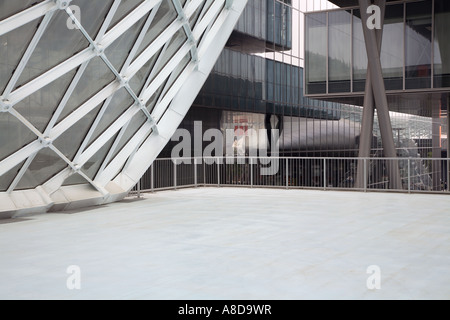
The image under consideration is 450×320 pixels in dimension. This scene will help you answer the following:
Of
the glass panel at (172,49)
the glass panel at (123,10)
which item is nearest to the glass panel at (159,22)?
the glass panel at (172,49)

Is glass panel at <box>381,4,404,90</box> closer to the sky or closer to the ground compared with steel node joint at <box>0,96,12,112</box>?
closer to the sky

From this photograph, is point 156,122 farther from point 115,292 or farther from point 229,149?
point 229,149

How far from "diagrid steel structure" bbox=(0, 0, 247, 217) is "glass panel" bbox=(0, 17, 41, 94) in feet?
0.09

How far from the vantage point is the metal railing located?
25.0 metres

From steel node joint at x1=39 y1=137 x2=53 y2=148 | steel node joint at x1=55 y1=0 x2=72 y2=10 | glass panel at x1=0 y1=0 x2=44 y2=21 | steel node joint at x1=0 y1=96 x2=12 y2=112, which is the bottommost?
steel node joint at x1=39 y1=137 x2=53 y2=148

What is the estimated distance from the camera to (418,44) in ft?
96.8

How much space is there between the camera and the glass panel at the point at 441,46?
28.8m

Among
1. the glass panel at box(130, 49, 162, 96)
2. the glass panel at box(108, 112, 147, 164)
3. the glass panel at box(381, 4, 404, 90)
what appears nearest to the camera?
the glass panel at box(130, 49, 162, 96)

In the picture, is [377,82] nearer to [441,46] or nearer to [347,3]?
[441,46]

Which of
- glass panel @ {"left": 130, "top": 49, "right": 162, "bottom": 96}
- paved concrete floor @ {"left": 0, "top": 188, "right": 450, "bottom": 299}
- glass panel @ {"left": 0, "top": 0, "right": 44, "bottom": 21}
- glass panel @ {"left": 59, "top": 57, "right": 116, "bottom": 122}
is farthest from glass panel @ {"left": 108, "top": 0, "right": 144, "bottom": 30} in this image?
paved concrete floor @ {"left": 0, "top": 188, "right": 450, "bottom": 299}

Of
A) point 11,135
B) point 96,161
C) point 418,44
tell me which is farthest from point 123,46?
point 418,44

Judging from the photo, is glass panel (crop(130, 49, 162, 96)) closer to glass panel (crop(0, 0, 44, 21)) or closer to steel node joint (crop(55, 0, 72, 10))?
steel node joint (crop(55, 0, 72, 10))

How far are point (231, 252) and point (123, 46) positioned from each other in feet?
29.4

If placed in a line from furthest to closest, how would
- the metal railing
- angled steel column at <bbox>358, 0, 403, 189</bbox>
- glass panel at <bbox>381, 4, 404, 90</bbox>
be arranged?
glass panel at <bbox>381, 4, 404, 90</bbox> → angled steel column at <bbox>358, 0, 403, 189</bbox> → the metal railing
